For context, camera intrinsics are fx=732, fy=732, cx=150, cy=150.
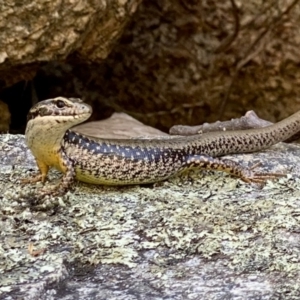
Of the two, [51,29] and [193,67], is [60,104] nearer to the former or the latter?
[51,29]

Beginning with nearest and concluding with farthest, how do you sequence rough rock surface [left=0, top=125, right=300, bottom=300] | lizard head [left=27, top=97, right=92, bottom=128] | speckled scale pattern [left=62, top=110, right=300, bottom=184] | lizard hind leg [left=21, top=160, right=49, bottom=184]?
rough rock surface [left=0, top=125, right=300, bottom=300], lizard head [left=27, top=97, right=92, bottom=128], speckled scale pattern [left=62, top=110, right=300, bottom=184], lizard hind leg [left=21, top=160, right=49, bottom=184]

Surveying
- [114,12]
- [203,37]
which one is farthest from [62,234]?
[203,37]

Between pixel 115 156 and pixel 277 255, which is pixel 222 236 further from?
pixel 115 156

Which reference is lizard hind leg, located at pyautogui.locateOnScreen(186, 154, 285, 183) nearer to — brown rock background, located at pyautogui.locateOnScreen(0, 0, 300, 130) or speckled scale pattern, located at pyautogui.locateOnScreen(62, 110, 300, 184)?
speckled scale pattern, located at pyautogui.locateOnScreen(62, 110, 300, 184)

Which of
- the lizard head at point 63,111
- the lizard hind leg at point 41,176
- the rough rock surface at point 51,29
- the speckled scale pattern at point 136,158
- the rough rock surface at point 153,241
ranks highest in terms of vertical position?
the rough rock surface at point 51,29

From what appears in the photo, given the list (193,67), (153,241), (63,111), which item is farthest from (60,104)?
(193,67)

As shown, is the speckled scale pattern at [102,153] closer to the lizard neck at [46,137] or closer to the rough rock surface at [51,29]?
the lizard neck at [46,137]

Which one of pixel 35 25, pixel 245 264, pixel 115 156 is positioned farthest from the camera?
pixel 35 25

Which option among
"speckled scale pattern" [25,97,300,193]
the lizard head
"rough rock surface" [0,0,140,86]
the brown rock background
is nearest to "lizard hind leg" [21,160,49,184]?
"speckled scale pattern" [25,97,300,193]

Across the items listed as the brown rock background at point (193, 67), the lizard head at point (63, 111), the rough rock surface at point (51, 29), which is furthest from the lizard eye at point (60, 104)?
the brown rock background at point (193, 67)
